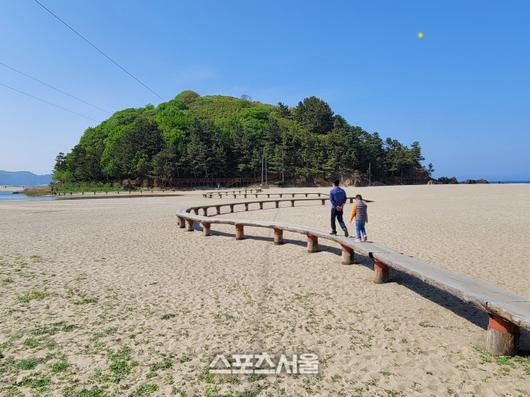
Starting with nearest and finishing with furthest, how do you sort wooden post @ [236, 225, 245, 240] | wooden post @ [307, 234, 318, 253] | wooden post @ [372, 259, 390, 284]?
wooden post @ [372, 259, 390, 284], wooden post @ [307, 234, 318, 253], wooden post @ [236, 225, 245, 240]

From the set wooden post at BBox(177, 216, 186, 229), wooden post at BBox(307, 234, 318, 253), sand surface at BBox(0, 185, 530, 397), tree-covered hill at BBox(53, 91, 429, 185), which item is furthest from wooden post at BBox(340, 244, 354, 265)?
tree-covered hill at BBox(53, 91, 429, 185)

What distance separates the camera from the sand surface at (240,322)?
369 centimetres

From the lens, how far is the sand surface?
3693 mm

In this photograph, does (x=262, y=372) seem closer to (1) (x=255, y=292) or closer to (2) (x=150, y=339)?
(2) (x=150, y=339)

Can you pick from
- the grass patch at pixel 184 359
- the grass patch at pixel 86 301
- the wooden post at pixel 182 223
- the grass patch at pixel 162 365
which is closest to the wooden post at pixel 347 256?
the grass patch at pixel 184 359

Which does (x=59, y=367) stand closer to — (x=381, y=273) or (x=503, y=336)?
(x=503, y=336)

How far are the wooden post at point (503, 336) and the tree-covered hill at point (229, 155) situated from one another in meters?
61.9

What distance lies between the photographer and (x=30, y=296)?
21.0ft

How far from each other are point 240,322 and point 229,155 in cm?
6856

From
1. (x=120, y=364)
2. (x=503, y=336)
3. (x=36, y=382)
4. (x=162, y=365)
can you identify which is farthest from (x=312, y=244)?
(x=36, y=382)

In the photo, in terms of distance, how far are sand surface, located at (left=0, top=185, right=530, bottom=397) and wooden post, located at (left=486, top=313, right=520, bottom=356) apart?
11 centimetres

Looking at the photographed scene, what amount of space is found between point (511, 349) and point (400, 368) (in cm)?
142

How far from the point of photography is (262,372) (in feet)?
12.8

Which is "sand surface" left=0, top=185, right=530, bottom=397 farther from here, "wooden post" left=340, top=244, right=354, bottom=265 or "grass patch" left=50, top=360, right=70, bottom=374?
"wooden post" left=340, top=244, right=354, bottom=265
